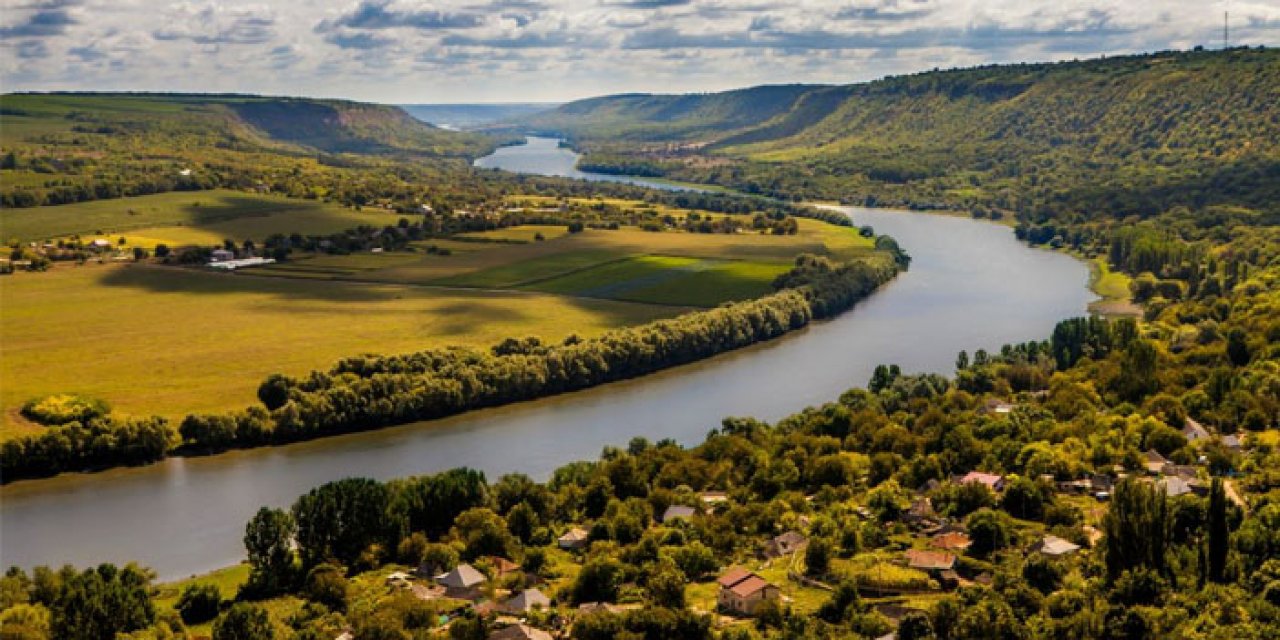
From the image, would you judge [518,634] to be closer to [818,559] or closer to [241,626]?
[241,626]

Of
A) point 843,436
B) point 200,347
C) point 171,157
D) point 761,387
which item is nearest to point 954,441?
point 843,436

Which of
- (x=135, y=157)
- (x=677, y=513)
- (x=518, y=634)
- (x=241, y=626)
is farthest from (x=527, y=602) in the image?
(x=135, y=157)

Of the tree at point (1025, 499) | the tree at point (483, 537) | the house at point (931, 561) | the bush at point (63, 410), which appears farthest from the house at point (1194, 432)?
the bush at point (63, 410)

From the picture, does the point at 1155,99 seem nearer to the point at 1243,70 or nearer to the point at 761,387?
the point at 1243,70

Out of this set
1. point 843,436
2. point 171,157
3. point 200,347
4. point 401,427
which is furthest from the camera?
point 171,157

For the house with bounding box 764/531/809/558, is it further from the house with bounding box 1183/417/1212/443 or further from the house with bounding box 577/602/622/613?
the house with bounding box 1183/417/1212/443

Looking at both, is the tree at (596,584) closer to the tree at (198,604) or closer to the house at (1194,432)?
the tree at (198,604)
